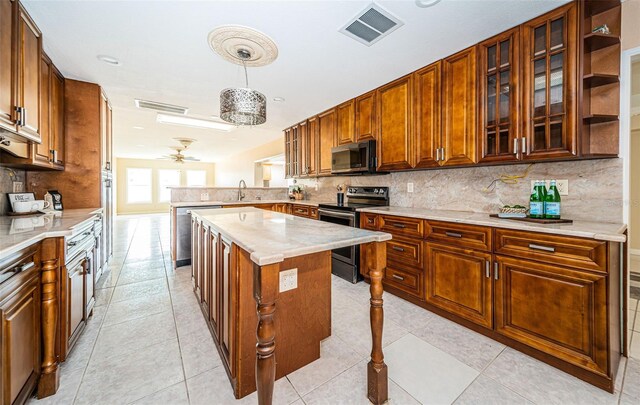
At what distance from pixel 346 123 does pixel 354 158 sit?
0.62 meters

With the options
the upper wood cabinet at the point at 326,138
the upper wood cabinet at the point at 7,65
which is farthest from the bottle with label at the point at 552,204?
the upper wood cabinet at the point at 7,65

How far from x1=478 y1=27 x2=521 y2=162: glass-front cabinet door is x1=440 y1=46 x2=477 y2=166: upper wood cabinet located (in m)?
0.07

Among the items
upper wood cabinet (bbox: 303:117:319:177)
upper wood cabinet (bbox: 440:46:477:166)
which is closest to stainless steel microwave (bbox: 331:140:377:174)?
upper wood cabinet (bbox: 303:117:319:177)

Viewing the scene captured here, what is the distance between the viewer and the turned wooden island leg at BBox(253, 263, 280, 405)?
1.11 m

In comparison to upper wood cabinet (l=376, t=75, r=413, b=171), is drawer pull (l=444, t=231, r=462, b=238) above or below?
below

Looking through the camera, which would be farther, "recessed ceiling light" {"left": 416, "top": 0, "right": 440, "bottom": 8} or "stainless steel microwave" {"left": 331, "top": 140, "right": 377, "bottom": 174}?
"stainless steel microwave" {"left": 331, "top": 140, "right": 377, "bottom": 174}

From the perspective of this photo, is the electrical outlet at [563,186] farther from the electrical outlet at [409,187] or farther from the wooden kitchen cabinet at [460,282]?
the electrical outlet at [409,187]

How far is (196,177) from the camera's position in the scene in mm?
12625

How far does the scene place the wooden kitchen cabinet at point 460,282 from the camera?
201cm

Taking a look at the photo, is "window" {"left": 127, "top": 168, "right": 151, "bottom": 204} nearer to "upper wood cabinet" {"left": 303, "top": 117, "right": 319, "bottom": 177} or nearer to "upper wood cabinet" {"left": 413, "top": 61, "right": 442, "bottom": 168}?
"upper wood cabinet" {"left": 303, "top": 117, "right": 319, "bottom": 177}

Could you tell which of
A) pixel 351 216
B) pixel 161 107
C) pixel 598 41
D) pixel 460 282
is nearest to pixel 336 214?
A: pixel 351 216

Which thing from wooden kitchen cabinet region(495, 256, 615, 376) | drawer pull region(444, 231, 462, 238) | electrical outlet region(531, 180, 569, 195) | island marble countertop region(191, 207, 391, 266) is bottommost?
wooden kitchen cabinet region(495, 256, 615, 376)

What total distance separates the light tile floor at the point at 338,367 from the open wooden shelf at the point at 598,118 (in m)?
1.63

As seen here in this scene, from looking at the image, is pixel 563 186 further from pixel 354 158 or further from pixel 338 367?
pixel 338 367
